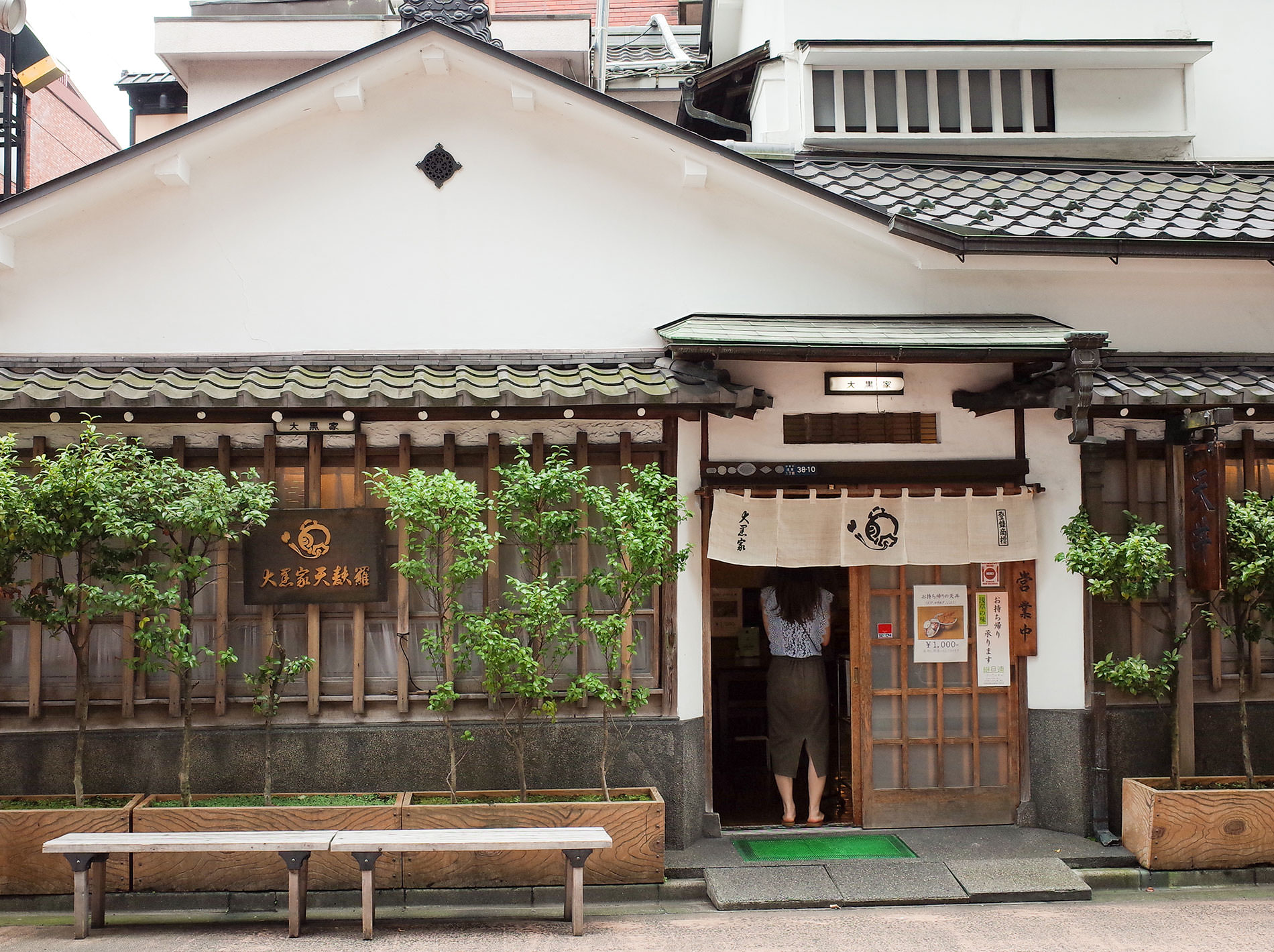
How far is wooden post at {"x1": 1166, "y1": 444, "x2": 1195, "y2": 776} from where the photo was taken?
8438mm

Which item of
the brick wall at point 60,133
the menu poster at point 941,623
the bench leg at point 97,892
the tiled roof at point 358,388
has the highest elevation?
the brick wall at point 60,133

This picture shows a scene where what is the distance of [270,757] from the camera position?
26.8 feet

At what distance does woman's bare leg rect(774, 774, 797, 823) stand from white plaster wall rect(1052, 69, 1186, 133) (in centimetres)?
810

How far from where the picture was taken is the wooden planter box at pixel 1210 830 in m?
7.90

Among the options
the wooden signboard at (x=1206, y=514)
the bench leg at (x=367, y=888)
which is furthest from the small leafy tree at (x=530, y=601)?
the wooden signboard at (x=1206, y=514)

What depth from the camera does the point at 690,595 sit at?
8555 millimetres

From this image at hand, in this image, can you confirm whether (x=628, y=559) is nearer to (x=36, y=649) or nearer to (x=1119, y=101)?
(x=36, y=649)

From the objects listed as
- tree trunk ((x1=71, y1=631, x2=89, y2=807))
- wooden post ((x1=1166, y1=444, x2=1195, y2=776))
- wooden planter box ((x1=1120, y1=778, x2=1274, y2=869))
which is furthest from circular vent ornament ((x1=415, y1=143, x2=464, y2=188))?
wooden planter box ((x1=1120, y1=778, x2=1274, y2=869))

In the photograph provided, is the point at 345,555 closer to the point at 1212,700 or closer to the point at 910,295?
the point at 910,295

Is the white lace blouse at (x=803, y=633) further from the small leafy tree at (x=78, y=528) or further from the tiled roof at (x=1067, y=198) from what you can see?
the small leafy tree at (x=78, y=528)

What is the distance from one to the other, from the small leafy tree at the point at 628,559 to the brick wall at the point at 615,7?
15987 millimetres

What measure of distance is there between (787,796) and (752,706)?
2.47 metres

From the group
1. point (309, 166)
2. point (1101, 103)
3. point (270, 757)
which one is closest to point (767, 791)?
point (270, 757)

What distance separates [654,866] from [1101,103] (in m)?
9.84
